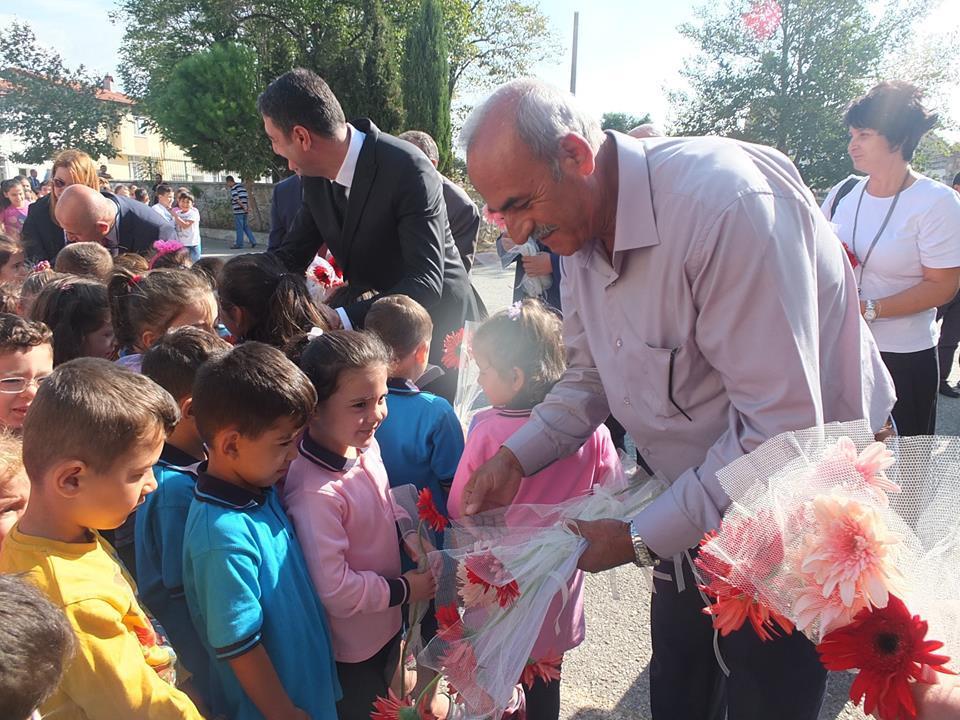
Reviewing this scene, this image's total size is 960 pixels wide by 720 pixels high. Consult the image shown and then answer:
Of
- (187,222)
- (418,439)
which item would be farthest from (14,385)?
(187,222)

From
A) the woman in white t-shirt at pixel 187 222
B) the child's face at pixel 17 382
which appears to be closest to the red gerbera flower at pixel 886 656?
the child's face at pixel 17 382

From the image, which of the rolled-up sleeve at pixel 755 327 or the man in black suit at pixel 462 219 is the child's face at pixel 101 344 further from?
the rolled-up sleeve at pixel 755 327

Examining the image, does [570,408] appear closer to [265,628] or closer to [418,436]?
[418,436]

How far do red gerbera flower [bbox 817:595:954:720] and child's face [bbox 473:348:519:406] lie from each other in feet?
4.38

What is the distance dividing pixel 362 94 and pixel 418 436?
76.6 feet

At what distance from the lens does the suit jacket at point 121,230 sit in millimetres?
4488

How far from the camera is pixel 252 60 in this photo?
2466cm

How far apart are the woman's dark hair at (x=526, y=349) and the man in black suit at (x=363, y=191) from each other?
2.30 feet

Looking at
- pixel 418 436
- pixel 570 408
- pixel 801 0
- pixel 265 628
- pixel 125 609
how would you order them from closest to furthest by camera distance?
pixel 125 609
pixel 265 628
pixel 570 408
pixel 418 436
pixel 801 0

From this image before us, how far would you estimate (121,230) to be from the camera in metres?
4.47

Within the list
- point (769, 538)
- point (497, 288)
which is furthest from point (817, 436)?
point (497, 288)

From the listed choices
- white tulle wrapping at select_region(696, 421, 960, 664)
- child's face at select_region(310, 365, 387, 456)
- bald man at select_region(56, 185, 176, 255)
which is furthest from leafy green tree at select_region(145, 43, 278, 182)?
white tulle wrapping at select_region(696, 421, 960, 664)

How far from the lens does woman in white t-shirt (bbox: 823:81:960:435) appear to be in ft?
9.64

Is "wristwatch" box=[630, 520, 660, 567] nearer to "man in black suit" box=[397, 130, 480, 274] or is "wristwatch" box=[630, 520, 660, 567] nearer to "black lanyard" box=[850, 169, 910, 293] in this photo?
"black lanyard" box=[850, 169, 910, 293]
